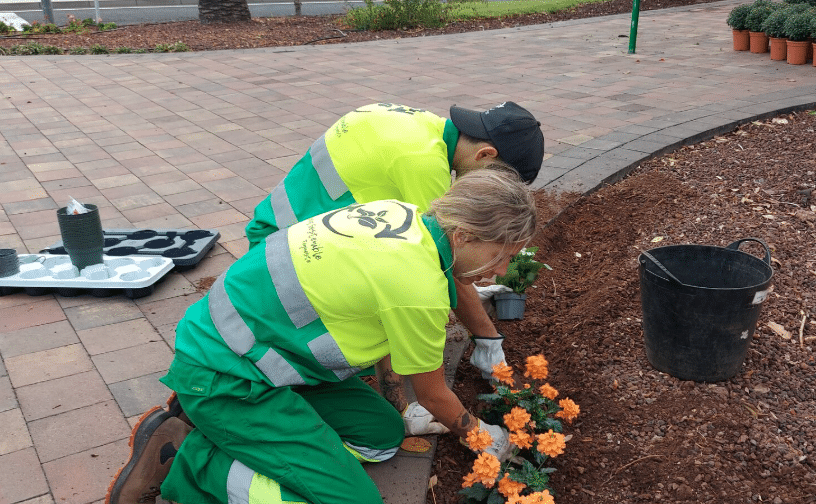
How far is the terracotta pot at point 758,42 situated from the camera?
28.9 ft

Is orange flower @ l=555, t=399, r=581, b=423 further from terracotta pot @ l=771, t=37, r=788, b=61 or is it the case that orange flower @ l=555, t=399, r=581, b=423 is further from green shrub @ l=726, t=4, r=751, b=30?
green shrub @ l=726, t=4, r=751, b=30

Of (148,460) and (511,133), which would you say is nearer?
(148,460)

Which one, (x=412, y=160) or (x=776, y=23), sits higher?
(x=776, y=23)

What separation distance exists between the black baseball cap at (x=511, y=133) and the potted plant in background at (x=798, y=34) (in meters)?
6.73

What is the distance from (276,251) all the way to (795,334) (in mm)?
2181

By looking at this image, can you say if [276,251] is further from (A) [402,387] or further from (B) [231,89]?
(B) [231,89]

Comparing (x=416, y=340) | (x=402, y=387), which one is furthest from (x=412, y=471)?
(x=416, y=340)

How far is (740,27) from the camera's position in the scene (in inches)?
354

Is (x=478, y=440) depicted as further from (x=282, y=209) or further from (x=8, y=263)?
(x=8, y=263)

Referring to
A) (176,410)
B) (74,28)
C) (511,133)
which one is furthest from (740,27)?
(74,28)

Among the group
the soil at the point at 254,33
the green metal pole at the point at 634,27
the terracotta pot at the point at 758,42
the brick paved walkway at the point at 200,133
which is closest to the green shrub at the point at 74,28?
the soil at the point at 254,33

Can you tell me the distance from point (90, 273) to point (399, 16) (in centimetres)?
958

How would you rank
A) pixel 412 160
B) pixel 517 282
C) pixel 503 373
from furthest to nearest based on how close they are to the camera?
pixel 517 282, pixel 412 160, pixel 503 373

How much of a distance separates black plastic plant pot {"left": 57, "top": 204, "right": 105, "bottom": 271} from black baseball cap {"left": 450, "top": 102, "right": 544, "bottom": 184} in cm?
193
